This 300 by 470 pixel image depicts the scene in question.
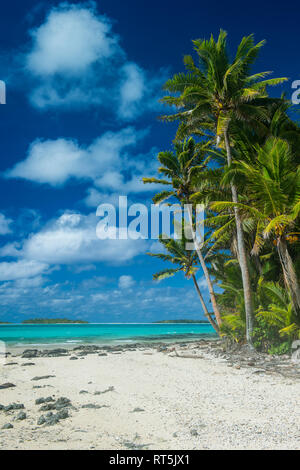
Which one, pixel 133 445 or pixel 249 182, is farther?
pixel 249 182

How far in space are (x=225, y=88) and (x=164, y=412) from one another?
1344cm

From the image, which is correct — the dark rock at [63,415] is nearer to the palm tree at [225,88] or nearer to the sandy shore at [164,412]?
the sandy shore at [164,412]

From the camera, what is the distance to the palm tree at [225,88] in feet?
46.0

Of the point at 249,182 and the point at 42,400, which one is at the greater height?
the point at 249,182

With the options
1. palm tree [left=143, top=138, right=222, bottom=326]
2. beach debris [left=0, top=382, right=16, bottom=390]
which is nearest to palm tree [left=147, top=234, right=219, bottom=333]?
palm tree [left=143, top=138, right=222, bottom=326]

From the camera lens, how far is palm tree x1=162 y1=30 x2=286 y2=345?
552 inches

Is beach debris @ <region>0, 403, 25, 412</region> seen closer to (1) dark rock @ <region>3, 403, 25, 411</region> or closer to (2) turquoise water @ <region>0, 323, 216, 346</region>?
(1) dark rock @ <region>3, 403, 25, 411</region>

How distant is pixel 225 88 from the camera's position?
1420 centimetres

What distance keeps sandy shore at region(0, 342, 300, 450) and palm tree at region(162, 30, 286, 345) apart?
19.4ft

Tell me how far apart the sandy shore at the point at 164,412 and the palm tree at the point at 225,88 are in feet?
19.4

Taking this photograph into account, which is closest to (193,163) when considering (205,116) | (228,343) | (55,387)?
(205,116)

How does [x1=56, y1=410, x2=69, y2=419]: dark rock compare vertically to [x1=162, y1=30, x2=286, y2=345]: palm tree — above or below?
below

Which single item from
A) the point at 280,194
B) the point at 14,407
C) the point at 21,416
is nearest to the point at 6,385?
the point at 14,407

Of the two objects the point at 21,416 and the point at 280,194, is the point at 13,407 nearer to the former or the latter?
the point at 21,416
